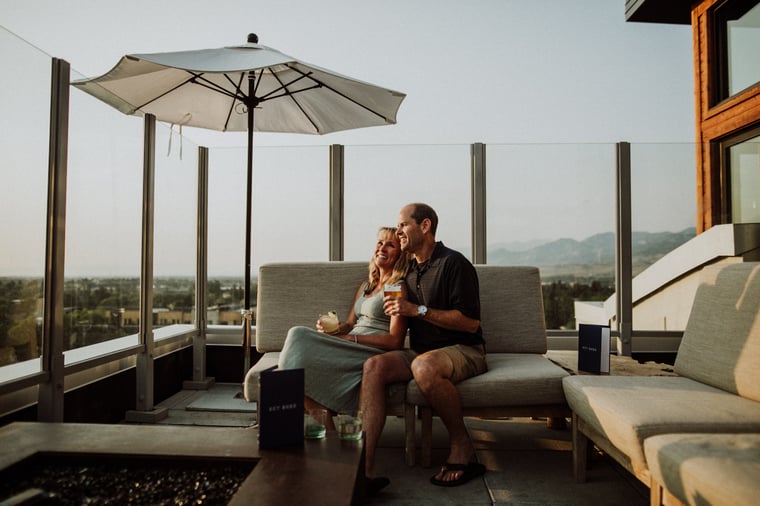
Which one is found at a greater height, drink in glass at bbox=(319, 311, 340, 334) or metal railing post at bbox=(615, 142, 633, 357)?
metal railing post at bbox=(615, 142, 633, 357)

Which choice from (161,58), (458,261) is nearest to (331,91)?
(161,58)

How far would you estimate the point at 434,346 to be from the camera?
264cm

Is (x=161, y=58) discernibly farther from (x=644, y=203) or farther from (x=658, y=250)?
(x=658, y=250)

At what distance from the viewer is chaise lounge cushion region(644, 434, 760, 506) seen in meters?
1.20

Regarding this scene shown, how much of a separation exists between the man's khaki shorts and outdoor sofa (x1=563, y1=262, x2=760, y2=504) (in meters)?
0.43

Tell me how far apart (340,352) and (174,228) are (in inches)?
78.9

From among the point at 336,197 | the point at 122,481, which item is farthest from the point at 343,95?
the point at 122,481

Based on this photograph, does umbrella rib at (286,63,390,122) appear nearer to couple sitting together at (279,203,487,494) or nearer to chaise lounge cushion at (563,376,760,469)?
couple sitting together at (279,203,487,494)

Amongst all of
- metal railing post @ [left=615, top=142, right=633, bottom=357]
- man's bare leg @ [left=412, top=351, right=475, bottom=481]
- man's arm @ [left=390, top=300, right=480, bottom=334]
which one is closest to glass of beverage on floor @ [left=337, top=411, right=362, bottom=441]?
man's bare leg @ [left=412, top=351, right=475, bottom=481]

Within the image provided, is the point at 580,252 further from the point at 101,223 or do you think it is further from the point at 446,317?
the point at 101,223

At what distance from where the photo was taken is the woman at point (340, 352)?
236 centimetres

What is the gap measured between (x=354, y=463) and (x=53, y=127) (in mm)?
2264

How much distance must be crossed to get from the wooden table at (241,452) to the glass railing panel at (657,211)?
3.13 metres

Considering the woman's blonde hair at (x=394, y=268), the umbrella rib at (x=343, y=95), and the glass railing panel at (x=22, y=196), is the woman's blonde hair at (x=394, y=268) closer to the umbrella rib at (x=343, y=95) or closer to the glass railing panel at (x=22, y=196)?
the umbrella rib at (x=343, y=95)
